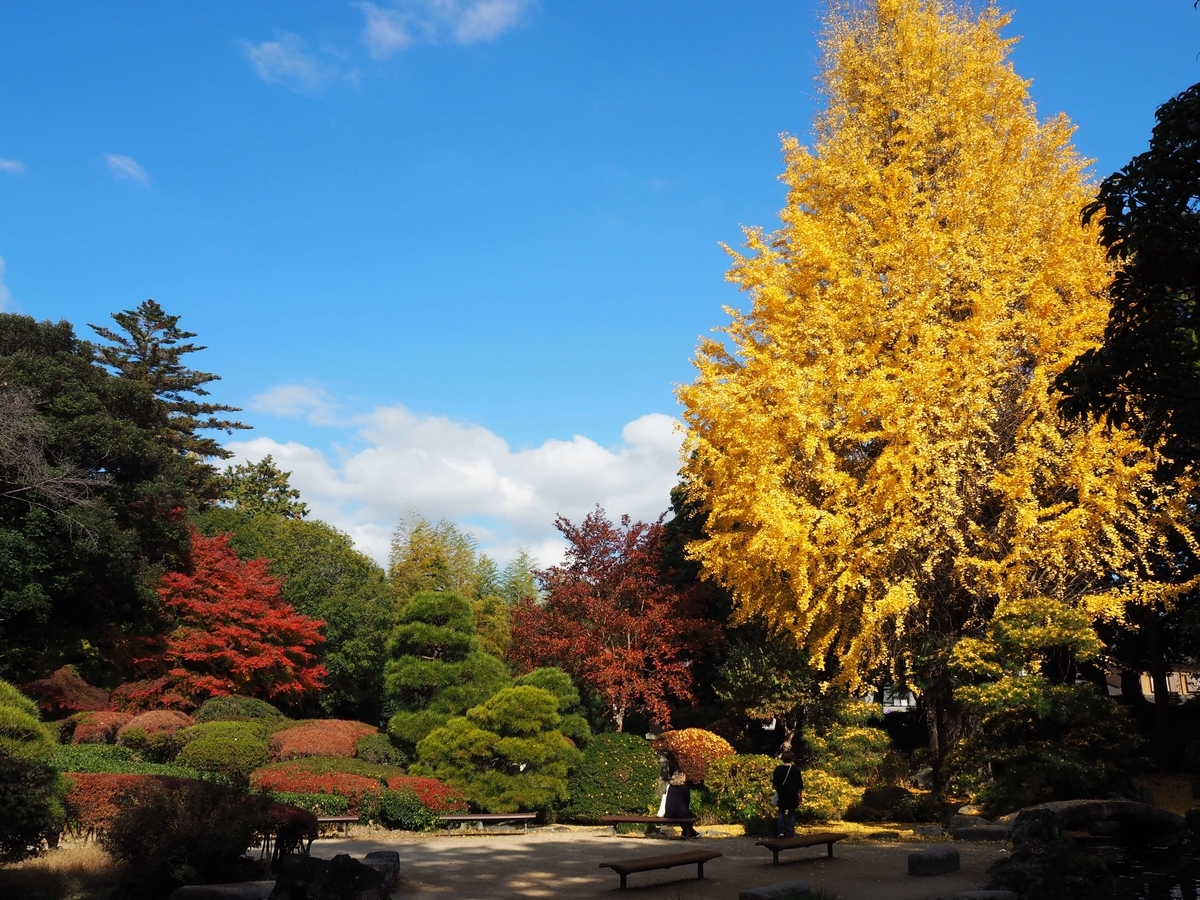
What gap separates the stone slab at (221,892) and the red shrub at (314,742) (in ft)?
30.7

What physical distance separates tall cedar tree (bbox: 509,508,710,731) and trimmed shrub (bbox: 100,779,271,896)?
1028 centimetres

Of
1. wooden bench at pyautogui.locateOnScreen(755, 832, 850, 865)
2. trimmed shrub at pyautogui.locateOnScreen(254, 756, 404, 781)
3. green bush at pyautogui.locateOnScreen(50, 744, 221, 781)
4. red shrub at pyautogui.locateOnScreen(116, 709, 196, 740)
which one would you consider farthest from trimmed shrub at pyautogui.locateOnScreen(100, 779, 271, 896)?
red shrub at pyautogui.locateOnScreen(116, 709, 196, 740)

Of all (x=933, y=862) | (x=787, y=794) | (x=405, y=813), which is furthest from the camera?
(x=405, y=813)

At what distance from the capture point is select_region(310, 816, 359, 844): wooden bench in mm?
12555

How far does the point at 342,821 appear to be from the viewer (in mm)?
12805

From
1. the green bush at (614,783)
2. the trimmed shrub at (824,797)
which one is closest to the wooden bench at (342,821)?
the green bush at (614,783)

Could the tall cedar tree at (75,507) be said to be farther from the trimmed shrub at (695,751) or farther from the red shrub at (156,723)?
the trimmed shrub at (695,751)

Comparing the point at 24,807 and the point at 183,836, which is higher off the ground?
the point at 24,807

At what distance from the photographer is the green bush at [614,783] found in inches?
616

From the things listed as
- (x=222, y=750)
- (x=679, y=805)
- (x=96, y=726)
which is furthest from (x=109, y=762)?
(x=679, y=805)

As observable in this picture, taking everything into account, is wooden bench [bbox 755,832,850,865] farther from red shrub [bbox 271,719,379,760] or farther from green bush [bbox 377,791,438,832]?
red shrub [bbox 271,719,379,760]

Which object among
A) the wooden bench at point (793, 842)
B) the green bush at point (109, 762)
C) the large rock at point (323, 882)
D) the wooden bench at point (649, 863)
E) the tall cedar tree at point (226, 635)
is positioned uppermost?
the tall cedar tree at point (226, 635)

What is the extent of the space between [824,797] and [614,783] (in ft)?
12.3

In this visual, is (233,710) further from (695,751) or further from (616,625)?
(695,751)
